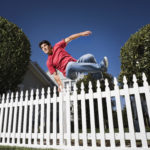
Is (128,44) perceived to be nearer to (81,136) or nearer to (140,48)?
(140,48)

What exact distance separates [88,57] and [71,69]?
766 mm

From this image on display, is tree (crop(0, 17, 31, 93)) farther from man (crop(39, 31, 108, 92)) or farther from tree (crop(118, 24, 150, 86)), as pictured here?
tree (crop(118, 24, 150, 86))

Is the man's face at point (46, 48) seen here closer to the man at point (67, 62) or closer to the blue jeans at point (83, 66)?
the man at point (67, 62)

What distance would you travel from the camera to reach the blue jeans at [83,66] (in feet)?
17.1

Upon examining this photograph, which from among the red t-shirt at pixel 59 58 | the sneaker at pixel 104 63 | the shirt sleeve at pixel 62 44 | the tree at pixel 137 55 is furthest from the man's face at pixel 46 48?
the tree at pixel 137 55

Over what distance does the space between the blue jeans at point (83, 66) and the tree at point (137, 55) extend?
37.2 inches

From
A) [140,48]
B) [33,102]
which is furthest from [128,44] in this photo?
[33,102]

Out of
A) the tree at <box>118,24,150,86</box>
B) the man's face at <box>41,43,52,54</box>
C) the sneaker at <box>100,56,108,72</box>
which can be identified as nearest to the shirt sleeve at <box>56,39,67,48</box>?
the man's face at <box>41,43,52,54</box>

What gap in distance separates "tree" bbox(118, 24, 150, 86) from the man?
28.3 inches

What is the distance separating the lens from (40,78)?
49.4ft

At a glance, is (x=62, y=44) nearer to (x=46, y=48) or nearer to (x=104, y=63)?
(x=46, y=48)

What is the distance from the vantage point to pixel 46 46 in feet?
20.2

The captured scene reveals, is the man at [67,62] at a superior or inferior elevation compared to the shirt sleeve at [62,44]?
inferior

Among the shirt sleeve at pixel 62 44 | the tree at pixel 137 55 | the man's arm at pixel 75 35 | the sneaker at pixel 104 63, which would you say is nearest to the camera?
the tree at pixel 137 55
